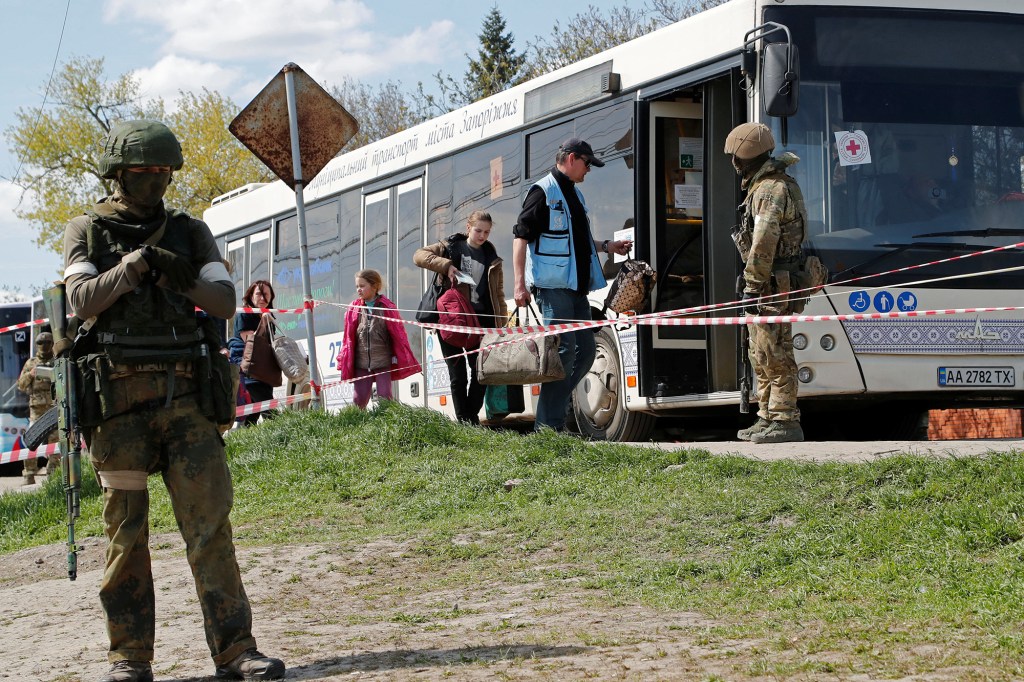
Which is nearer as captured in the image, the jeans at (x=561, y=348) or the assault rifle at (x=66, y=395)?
the assault rifle at (x=66, y=395)

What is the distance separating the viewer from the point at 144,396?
5109 mm

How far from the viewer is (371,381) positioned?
1249 cm

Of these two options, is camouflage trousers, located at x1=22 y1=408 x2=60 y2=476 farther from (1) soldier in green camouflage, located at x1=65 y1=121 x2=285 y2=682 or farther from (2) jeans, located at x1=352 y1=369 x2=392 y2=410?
(1) soldier in green camouflage, located at x1=65 y1=121 x2=285 y2=682

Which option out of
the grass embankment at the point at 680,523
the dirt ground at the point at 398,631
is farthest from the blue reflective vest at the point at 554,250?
the dirt ground at the point at 398,631

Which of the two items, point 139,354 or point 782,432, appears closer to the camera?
point 139,354

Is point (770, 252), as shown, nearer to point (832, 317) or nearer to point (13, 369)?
point (832, 317)

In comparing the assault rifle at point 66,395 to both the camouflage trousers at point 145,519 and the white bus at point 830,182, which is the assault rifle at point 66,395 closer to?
the camouflage trousers at point 145,519

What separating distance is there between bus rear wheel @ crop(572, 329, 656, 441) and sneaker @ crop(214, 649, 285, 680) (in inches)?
276

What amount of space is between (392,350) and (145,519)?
7.20 metres

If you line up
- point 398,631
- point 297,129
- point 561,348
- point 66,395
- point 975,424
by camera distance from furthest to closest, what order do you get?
1. point 975,424
2. point 297,129
3. point 561,348
4. point 398,631
5. point 66,395

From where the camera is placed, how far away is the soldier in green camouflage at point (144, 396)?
502cm

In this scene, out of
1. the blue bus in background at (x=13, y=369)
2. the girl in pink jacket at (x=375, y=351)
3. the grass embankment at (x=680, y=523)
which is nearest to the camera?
the grass embankment at (x=680, y=523)

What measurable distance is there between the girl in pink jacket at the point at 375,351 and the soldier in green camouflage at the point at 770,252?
12.0ft

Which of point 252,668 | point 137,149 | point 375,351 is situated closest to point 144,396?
point 137,149
